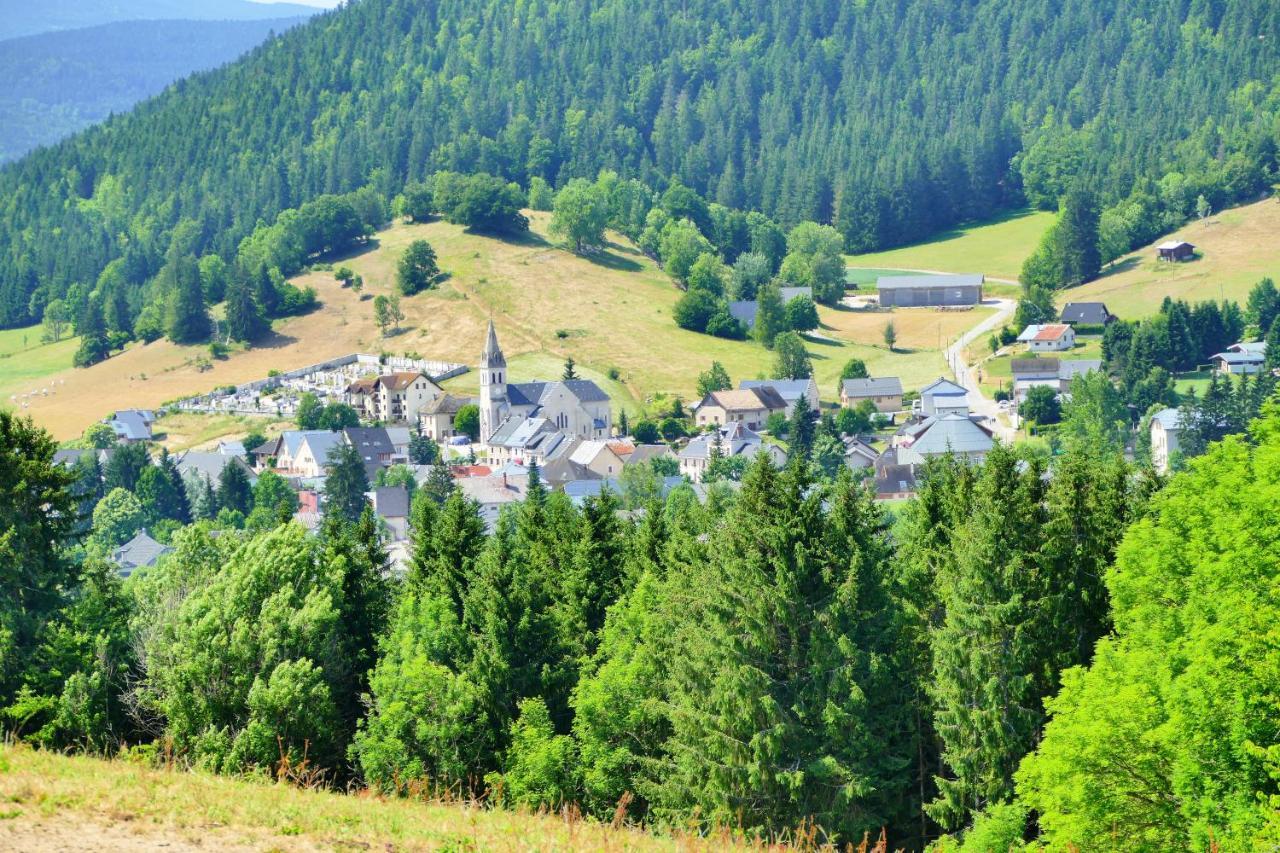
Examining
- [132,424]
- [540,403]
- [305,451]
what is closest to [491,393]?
[540,403]

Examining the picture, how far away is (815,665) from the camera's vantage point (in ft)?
84.0

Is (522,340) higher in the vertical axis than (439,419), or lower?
higher

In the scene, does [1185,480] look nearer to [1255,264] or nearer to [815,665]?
[815,665]

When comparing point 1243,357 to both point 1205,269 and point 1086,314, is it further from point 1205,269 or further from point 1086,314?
point 1205,269

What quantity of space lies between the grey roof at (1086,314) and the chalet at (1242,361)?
12.4 metres

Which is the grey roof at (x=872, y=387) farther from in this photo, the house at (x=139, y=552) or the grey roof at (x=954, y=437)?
the house at (x=139, y=552)

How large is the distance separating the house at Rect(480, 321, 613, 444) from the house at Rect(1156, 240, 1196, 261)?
53.9 m

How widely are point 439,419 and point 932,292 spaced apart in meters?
51.5

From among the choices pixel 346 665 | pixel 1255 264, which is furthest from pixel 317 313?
pixel 346 665

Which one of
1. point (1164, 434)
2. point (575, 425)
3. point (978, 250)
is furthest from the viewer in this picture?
point (978, 250)

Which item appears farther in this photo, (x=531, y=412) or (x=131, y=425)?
(x=131, y=425)

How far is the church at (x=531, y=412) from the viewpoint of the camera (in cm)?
11425

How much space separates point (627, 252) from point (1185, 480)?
465 ft

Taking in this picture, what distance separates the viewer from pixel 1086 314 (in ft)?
430
